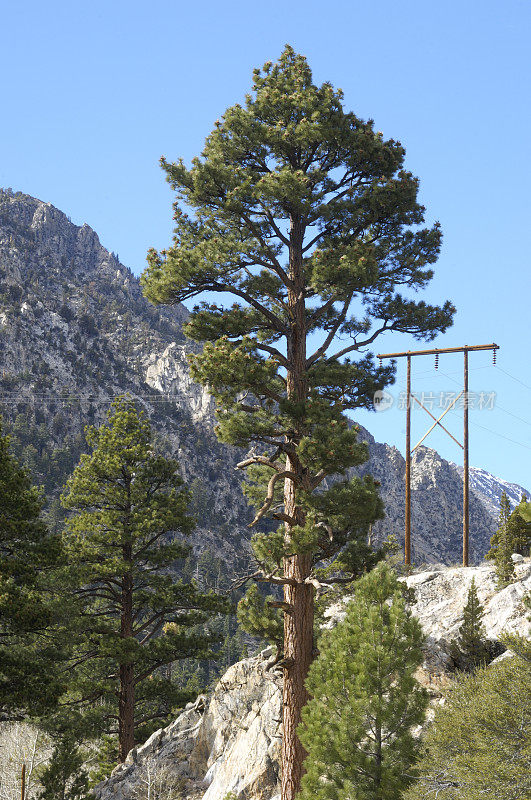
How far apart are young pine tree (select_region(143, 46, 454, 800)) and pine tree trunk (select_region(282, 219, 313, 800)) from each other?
0.09 ft

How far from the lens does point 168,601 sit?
76.6 feet

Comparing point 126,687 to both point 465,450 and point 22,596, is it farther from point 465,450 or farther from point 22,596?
point 465,450

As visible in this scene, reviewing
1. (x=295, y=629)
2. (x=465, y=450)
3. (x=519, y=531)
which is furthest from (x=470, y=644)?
(x=465, y=450)

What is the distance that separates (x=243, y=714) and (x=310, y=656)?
5.49 metres

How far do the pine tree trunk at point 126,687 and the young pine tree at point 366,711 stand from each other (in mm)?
11528

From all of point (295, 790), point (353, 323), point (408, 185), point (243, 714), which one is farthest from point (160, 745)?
point (408, 185)

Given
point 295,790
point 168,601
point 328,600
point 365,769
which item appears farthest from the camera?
point 328,600

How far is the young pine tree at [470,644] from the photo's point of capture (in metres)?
17.8

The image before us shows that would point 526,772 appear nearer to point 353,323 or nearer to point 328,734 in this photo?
point 328,734

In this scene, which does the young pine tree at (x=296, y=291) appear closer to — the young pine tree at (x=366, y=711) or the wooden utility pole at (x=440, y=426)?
A: the young pine tree at (x=366, y=711)

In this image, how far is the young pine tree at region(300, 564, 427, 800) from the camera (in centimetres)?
1198

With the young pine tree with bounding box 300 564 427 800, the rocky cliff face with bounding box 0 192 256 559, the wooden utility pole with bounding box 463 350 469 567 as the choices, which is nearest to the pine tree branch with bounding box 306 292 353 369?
the young pine tree with bounding box 300 564 427 800

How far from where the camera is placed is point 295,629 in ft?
49.2

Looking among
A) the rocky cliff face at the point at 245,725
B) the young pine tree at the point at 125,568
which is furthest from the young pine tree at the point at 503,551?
the young pine tree at the point at 125,568
